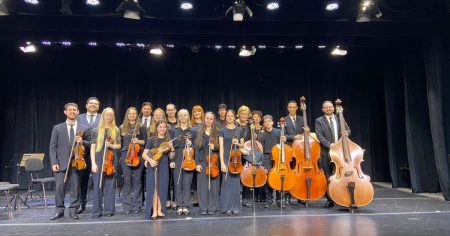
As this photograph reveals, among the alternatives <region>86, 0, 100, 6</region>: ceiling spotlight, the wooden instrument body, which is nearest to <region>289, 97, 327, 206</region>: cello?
the wooden instrument body

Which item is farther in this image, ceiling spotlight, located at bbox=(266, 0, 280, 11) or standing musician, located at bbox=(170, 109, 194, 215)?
ceiling spotlight, located at bbox=(266, 0, 280, 11)

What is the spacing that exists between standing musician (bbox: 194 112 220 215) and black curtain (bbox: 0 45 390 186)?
425 cm

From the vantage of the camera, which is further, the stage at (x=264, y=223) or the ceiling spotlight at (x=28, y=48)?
the ceiling spotlight at (x=28, y=48)

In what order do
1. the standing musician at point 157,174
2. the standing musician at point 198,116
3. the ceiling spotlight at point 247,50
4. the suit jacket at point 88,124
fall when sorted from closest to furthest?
the standing musician at point 157,174 < the suit jacket at point 88,124 < the standing musician at point 198,116 < the ceiling spotlight at point 247,50

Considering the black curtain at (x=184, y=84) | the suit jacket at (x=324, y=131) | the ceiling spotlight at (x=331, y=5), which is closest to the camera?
the suit jacket at (x=324, y=131)

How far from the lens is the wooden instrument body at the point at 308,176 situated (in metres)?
5.02

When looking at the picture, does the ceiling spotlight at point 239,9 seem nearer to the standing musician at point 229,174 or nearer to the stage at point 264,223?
the standing musician at point 229,174

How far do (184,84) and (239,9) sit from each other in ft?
12.4

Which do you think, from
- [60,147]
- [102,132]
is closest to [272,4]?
[102,132]

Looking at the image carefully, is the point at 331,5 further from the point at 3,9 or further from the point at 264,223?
the point at 3,9

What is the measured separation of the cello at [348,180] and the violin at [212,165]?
1.61 m

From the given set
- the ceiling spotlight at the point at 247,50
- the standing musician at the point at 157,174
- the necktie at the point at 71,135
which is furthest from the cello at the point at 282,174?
the ceiling spotlight at the point at 247,50

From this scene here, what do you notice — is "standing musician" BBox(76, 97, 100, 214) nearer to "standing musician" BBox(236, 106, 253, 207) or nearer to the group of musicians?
the group of musicians

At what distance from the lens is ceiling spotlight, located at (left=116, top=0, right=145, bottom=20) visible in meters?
5.59
